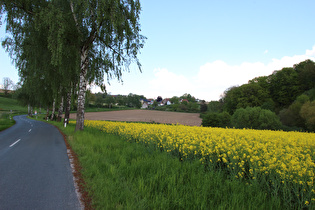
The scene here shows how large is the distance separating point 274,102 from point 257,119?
26.0 metres

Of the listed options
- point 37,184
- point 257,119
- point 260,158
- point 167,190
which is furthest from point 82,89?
point 257,119

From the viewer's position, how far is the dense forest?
30609 millimetres

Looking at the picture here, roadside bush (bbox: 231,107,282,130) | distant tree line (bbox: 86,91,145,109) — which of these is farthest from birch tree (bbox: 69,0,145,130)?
distant tree line (bbox: 86,91,145,109)

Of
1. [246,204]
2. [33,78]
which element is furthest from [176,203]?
[33,78]

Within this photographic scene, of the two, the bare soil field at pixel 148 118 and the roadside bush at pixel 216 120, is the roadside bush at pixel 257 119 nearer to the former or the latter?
the roadside bush at pixel 216 120

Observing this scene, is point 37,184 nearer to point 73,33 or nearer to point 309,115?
point 73,33

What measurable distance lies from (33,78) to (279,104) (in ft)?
202

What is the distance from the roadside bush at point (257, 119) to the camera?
29.0m

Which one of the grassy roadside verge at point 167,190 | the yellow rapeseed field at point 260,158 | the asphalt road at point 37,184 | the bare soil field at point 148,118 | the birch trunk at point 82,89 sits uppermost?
the birch trunk at point 82,89

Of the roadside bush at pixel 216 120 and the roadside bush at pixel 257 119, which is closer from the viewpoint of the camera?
the roadside bush at pixel 257 119

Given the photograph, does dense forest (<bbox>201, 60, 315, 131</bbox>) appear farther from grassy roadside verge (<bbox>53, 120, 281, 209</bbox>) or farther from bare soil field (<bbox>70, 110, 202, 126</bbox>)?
grassy roadside verge (<bbox>53, 120, 281, 209</bbox>)

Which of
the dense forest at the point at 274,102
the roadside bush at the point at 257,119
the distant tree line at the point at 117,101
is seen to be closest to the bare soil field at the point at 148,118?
the dense forest at the point at 274,102

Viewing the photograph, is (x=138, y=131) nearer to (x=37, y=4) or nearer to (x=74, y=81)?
(x=74, y=81)

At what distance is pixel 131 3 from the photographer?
10281 millimetres
